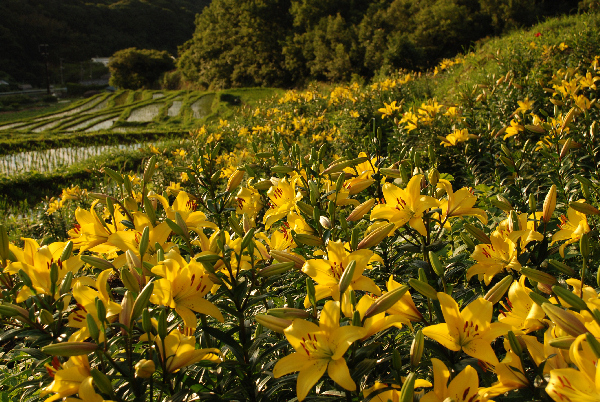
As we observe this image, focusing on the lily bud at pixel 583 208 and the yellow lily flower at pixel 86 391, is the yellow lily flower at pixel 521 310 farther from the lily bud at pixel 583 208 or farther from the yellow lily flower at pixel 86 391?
the yellow lily flower at pixel 86 391

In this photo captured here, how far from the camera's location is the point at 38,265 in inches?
34.9

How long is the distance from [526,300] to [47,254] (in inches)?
43.4

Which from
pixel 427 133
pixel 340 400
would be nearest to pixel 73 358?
pixel 340 400

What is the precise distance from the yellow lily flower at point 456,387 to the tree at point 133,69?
3819cm

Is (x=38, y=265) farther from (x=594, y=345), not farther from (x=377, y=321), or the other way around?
(x=594, y=345)

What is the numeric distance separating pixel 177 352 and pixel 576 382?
2.16ft

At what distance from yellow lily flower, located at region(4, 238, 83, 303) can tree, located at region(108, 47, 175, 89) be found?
37511 mm

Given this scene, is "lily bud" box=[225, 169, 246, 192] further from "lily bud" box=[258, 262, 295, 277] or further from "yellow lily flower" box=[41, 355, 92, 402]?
"yellow lily flower" box=[41, 355, 92, 402]

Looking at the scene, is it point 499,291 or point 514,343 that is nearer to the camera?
point 514,343

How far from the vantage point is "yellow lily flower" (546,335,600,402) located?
492 millimetres

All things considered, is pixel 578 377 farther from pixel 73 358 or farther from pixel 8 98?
pixel 8 98

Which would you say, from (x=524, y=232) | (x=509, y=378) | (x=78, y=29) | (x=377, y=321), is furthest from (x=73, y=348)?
(x=78, y=29)

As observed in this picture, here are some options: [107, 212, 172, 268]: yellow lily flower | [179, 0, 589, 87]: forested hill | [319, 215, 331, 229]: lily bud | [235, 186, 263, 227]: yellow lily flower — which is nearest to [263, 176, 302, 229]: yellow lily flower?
[235, 186, 263, 227]: yellow lily flower

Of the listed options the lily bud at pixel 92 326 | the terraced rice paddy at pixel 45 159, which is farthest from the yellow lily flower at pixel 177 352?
the terraced rice paddy at pixel 45 159
